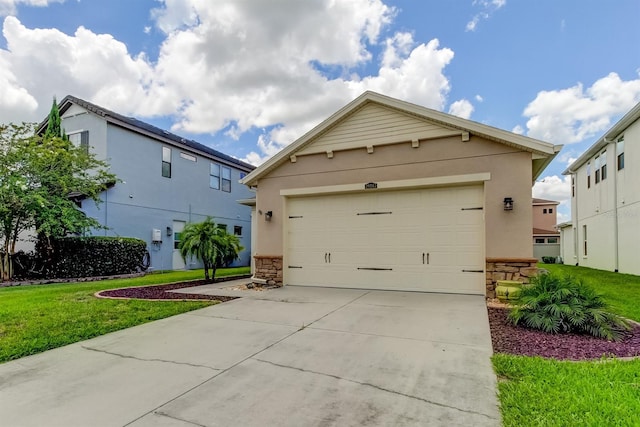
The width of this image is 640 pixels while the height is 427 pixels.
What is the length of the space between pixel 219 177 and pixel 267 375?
17.0 m

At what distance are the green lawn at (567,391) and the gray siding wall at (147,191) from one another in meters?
13.9

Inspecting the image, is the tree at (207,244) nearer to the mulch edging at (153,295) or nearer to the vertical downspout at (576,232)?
the mulch edging at (153,295)

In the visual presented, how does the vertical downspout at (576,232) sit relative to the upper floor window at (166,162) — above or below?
below

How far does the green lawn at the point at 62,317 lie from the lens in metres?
4.34

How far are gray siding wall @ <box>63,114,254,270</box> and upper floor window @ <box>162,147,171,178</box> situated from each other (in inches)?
6.8

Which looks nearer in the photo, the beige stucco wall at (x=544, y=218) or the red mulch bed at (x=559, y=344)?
the red mulch bed at (x=559, y=344)

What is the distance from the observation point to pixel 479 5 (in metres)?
9.35

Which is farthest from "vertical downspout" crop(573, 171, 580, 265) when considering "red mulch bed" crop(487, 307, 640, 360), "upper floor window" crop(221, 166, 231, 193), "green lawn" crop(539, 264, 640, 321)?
"upper floor window" crop(221, 166, 231, 193)

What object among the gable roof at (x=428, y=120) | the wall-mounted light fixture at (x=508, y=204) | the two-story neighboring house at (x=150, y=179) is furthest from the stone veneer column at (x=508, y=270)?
the two-story neighboring house at (x=150, y=179)

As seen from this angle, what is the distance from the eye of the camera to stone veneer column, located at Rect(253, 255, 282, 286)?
Answer: 30.7ft

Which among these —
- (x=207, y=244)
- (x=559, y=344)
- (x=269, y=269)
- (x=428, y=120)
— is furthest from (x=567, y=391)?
(x=207, y=244)

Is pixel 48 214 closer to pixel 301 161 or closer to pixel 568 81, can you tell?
pixel 301 161

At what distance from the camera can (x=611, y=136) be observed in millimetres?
13453

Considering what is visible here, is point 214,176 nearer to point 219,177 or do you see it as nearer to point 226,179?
point 219,177
